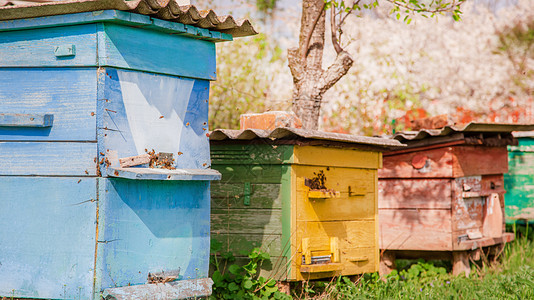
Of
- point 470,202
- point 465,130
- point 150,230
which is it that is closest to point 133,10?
point 150,230

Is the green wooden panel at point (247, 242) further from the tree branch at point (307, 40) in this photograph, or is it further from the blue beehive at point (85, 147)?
the tree branch at point (307, 40)

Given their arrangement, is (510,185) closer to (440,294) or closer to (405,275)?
(405,275)

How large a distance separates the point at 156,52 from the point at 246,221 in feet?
5.51

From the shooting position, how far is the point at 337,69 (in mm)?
5762

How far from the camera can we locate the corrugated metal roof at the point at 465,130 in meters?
5.89

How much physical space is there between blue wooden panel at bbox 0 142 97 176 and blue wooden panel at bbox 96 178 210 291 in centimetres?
15

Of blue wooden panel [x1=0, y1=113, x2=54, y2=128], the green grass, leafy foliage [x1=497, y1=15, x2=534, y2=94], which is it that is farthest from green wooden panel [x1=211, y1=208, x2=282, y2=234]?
leafy foliage [x1=497, y1=15, x2=534, y2=94]

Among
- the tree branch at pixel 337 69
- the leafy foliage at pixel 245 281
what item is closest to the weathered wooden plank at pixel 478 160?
the tree branch at pixel 337 69

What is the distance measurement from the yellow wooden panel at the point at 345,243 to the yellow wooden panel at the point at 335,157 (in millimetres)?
483

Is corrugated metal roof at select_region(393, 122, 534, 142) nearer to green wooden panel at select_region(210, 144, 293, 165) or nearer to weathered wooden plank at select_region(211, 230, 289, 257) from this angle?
green wooden panel at select_region(210, 144, 293, 165)

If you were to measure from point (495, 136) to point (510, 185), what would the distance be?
1.59 m

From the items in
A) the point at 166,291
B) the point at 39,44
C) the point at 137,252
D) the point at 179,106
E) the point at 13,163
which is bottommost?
the point at 166,291

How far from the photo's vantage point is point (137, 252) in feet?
11.0

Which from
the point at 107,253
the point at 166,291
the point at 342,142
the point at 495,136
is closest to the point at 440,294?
the point at 342,142
